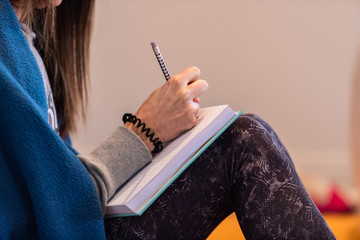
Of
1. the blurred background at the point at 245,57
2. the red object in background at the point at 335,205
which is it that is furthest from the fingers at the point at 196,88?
the blurred background at the point at 245,57

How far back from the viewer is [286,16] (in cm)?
211

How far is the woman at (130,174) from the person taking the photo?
65 cm

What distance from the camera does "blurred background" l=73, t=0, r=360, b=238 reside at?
2105mm

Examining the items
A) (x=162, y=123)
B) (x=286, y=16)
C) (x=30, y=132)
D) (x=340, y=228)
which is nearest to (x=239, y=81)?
(x=286, y=16)

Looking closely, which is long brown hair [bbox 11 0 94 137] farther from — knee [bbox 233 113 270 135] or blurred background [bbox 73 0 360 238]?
blurred background [bbox 73 0 360 238]

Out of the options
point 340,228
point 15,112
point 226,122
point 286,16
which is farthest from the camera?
point 286,16

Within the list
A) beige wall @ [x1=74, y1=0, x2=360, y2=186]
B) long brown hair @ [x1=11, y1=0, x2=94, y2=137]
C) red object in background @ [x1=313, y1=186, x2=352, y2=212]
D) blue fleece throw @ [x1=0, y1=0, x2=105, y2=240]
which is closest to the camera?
blue fleece throw @ [x1=0, y1=0, x2=105, y2=240]

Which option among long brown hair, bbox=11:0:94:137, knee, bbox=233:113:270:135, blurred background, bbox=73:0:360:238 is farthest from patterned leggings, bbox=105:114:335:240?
blurred background, bbox=73:0:360:238

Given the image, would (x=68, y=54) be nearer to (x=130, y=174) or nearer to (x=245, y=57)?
(x=130, y=174)

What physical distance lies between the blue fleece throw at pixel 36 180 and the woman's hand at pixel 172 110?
15cm

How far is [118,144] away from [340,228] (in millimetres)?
1062

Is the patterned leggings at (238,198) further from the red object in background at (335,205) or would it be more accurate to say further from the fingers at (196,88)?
the red object in background at (335,205)

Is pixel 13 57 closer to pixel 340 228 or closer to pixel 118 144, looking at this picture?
pixel 118 144

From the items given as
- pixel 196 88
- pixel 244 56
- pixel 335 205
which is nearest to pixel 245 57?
pixel 244 56
